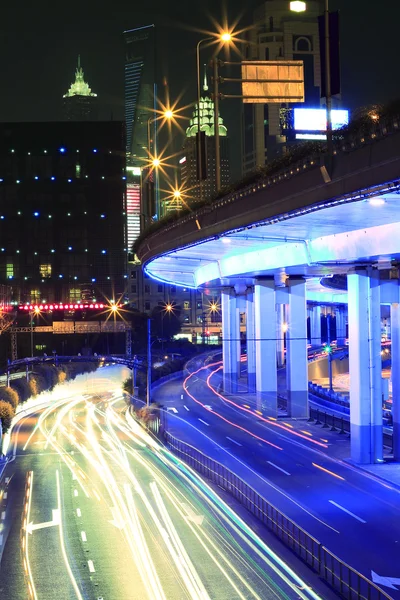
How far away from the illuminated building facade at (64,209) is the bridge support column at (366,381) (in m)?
114

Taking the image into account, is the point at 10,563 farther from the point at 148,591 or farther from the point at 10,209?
the point at 10,209

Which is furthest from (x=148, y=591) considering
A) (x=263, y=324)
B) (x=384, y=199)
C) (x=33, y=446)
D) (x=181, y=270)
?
(x=181, y=270)

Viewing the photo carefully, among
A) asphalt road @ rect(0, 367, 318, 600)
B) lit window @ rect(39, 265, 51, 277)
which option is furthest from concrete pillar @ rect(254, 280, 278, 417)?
lit window @ rect(39, 265, 51, 277)

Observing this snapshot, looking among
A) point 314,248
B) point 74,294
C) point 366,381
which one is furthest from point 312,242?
point 74,294

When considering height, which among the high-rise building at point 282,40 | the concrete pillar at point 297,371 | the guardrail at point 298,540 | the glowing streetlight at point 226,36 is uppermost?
the high-rise building at point 282,40

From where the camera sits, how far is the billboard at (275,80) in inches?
1236

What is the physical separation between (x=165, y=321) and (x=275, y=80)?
5255 inches

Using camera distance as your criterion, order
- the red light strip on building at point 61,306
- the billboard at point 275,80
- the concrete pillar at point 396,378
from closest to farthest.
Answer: the billboard at point 275,80 < the concrete pillar at point 396,378 < the red light strip on building at point 61,306

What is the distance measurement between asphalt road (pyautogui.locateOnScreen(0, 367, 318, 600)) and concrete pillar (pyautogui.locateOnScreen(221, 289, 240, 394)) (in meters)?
34.1

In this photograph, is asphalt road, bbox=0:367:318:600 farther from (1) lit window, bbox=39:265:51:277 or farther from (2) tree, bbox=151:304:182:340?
(2) tree, bbox=151:304:182:340

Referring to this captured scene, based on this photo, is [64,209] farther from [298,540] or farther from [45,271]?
[298,540]

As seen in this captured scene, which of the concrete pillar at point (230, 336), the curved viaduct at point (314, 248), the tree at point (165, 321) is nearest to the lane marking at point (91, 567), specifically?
the curved viaduct at point (314, 248)

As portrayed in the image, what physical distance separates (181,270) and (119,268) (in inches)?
3339

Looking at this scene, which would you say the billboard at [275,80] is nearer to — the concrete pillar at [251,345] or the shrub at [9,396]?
the shrub at [9,396]
